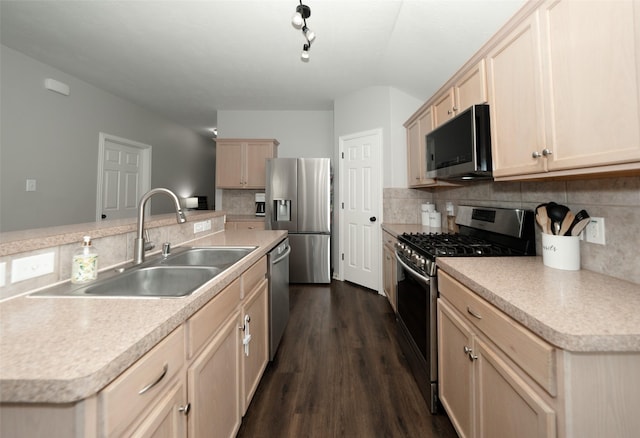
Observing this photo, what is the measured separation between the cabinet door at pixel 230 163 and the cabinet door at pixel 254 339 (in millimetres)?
2989

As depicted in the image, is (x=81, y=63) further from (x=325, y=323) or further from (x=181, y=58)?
(x=325, y=323)

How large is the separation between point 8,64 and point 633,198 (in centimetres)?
505

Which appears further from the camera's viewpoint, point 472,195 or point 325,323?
point 325,323

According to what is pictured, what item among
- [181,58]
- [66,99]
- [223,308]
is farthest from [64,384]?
[66,99]

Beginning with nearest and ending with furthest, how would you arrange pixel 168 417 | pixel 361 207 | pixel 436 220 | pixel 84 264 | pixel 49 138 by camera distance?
1. pixel 168 417
2. pixel 84 264
3. pixel 436 220
4. pixel 49 138
5. pixel 361 207

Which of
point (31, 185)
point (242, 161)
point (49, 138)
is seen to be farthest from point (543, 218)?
point (49, 138)

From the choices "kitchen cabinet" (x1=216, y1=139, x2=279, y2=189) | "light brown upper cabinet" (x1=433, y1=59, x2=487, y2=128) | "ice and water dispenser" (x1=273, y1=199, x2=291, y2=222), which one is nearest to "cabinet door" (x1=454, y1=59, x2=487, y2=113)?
"light brown upper cabinet" (x1=433, y1=59, x2=487, y2=128)

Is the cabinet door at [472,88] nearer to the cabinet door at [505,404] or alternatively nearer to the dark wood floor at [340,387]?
the cabinet door at [505,404]

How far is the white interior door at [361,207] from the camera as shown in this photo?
341cm

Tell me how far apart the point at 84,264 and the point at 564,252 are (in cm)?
194

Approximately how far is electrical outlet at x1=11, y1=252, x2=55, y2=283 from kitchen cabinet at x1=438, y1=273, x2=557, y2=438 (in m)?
1.54

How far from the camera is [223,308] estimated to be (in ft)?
3.44

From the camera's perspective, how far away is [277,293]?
1.93 meters

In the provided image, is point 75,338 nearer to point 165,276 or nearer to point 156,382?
point 156,382
